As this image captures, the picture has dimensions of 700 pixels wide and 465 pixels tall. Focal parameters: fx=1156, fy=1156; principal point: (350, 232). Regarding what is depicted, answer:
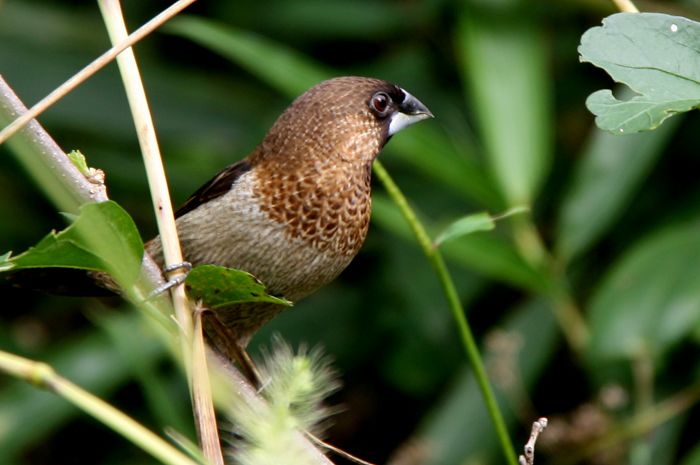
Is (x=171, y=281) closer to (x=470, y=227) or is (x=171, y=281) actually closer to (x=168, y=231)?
(x=168, y=231)

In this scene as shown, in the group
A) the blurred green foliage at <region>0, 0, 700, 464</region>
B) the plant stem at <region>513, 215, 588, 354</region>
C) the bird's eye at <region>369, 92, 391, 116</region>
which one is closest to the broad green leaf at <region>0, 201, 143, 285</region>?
the bird's eye at <region>369, 92, 391, 116</region>

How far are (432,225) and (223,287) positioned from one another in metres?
2.27

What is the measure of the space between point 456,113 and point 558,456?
148 centimetres

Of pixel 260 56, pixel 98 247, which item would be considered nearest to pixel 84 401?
Answer: pixel 98 247

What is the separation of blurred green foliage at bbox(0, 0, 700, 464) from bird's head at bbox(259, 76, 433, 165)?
808 mm

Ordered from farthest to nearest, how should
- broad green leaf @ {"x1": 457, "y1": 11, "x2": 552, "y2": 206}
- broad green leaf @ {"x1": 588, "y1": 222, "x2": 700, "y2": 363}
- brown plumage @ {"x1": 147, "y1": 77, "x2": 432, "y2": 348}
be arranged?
broad green leaf @ {"x1": 457, "y1": 11, "x2": 552, "y2": 206}, broad green leaf @ {"x1": 588, "y1": 222, "x2": 700, "y2": 363}, brown plumage @ {"x1": 147, "y1": 77, "x2": 432, "y2": 348}

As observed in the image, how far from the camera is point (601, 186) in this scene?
12.3ft

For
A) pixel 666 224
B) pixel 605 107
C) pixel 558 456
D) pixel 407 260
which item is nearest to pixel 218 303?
pixel 605 107

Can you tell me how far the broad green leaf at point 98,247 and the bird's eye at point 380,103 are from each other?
42.6 inches

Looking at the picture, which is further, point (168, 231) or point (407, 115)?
point (407, 115)

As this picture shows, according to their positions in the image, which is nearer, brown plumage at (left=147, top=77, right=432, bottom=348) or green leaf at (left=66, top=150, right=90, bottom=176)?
green leaf at (left=66, top=150, right=90, bottom=176)

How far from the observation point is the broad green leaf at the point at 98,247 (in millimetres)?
1546

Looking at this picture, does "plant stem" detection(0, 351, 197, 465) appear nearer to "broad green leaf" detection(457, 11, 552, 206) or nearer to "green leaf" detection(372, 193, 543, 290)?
"green leaf" detection(372, 193, 543, 290)

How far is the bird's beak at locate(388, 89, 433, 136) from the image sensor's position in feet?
8.60
